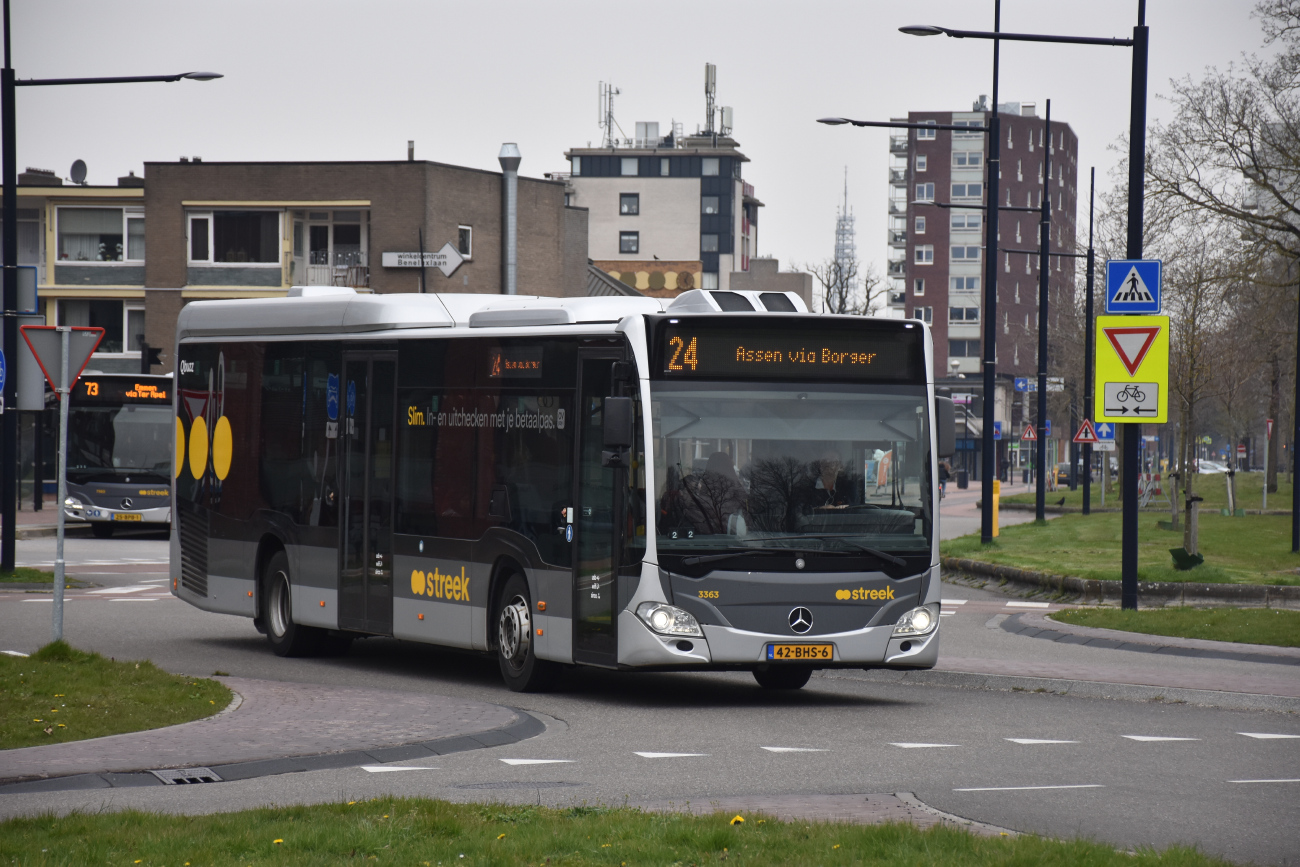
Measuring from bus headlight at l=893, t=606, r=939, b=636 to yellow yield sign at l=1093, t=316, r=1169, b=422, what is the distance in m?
5.96

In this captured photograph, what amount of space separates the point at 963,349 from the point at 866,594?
124360 mm

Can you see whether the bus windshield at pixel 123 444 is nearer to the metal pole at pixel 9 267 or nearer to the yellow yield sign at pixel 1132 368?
the metal pole at pixel 9 267

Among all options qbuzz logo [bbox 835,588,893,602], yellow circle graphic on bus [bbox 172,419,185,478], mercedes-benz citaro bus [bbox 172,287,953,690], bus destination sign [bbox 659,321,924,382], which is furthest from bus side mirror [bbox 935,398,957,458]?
yellow circle graphic on bus [bbox 172,419,185,478]

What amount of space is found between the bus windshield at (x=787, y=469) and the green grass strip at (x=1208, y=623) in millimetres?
5819

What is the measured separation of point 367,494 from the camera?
14820mm

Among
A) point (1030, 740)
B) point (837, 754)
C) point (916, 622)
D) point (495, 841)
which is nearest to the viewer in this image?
point (495, 841)

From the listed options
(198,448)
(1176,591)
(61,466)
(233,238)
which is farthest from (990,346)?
(233,238)

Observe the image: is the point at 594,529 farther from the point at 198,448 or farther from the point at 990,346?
the point at 990,346

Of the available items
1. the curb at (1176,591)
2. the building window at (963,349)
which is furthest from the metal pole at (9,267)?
the building window at (963,349)

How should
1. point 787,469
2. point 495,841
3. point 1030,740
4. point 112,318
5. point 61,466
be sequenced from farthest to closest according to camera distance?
1. point 112,318
2. point 61,466
3. point 787,469
4. point 1030,740
5. point 495,841

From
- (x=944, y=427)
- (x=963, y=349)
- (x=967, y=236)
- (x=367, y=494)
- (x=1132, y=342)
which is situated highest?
(x=967, y=236)

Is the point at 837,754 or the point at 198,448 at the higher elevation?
the point at 198,448

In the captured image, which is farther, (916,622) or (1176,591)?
(1176,591)

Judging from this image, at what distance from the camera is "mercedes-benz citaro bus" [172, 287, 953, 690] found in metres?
12.1
